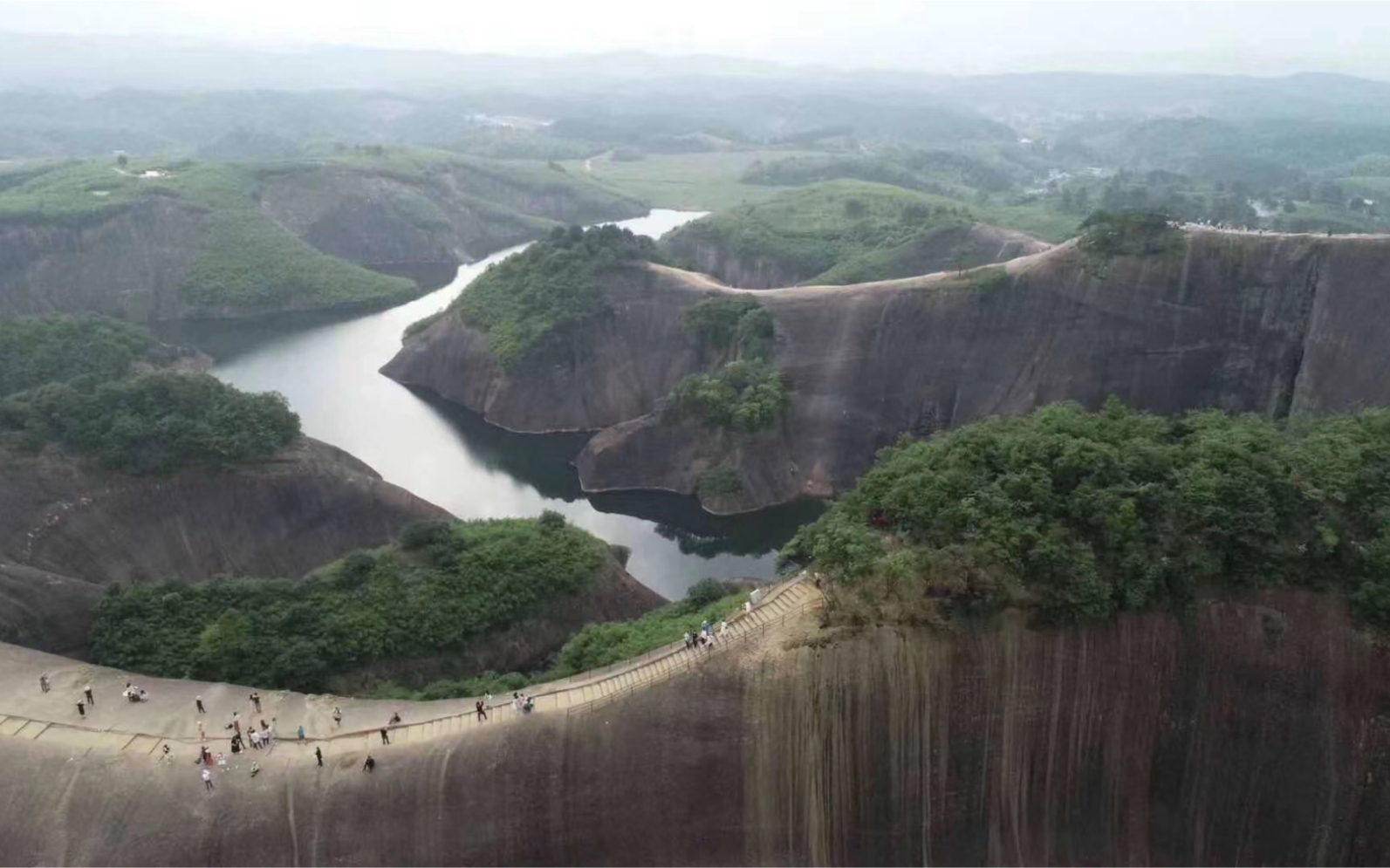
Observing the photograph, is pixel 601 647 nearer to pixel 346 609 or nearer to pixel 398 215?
pixel 346 609

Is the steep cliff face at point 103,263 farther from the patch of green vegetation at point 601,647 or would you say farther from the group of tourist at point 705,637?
the group of tourist at point 705,637

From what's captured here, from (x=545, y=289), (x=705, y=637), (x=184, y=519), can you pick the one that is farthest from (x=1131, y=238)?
(x=184, y=519)

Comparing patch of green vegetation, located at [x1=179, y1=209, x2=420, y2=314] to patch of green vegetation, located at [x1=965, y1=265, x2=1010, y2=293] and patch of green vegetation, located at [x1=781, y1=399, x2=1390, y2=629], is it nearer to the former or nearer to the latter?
patch of green vegetation, located at [x1=965, y1=265, x2=1010, y2=293]

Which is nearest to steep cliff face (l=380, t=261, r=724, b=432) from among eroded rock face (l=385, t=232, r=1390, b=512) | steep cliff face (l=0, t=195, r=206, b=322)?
eroded rock face (l=385, t=232, r=1390, b=512)

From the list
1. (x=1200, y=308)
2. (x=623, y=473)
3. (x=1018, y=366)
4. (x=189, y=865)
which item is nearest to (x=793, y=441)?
(x=623, y=473)

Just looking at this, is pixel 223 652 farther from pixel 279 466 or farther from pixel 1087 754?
pixel 1087 754

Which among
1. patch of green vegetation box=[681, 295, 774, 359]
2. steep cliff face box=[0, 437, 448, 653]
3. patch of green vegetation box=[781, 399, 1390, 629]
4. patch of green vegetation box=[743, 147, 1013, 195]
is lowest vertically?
steep cliff face box=[0, 437, 448, 653]

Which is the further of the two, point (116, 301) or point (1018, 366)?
point (116, 301)
